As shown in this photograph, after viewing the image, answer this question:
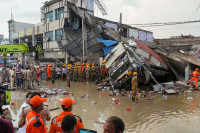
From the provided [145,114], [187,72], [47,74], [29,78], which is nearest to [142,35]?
[187,72]

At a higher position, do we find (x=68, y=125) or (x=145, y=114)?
(x=68, y=125)

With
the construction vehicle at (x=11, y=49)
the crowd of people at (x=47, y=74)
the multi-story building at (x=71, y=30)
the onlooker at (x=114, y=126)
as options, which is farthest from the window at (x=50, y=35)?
the onlooker at (x=114, y=126)

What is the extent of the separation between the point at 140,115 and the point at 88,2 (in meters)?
22.7

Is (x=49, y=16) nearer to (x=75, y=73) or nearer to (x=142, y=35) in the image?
(x=75, y=73)

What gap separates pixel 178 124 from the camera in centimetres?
568

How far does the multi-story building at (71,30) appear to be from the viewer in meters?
20.2

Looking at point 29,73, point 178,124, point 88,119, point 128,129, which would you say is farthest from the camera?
point 29,73

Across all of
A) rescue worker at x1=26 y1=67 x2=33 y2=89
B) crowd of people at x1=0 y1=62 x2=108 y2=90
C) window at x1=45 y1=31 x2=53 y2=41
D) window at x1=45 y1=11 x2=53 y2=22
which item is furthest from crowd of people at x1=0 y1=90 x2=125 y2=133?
window at x1=45 y1=11 x2=53 y2=22


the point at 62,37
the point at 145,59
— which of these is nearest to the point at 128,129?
the point at 145,59

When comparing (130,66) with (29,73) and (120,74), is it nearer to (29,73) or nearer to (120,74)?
(120,74)

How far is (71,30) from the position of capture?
2538 centimetres

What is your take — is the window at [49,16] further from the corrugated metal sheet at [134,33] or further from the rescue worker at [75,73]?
the rescue worker at [75,73]

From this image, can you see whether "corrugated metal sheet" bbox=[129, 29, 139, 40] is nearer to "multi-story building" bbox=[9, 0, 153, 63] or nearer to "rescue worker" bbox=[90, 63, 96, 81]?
"multi-story building" bbox=[9, 0, 153, 63]

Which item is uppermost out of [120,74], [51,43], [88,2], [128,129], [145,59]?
[88,2]
